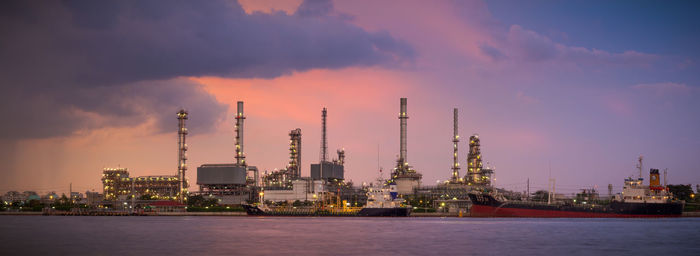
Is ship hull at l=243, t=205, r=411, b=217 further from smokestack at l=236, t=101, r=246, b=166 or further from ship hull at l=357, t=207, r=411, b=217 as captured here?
smokestack at l=236, t=101, r=246, b=166

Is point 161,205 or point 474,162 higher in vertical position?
point 474,162

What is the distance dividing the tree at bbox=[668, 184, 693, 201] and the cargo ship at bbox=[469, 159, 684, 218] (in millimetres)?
45459

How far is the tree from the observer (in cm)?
17525

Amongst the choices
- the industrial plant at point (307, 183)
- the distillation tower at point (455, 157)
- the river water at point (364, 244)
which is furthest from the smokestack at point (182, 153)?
Answer: the river water at point (364, 244)

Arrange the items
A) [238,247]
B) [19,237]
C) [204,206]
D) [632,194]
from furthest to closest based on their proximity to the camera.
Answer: [204,206], [632,194], [19,237], [238,247]

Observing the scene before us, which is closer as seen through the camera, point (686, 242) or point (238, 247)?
point (238, 247)

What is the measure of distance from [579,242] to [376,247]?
2280 cm

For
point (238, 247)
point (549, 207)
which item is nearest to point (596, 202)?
point (549, 207)

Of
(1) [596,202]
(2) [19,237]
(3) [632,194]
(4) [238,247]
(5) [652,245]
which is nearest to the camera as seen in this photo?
(4) [238,247]

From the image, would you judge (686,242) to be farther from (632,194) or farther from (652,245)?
(632,194)

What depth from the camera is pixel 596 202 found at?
16638 centimetres

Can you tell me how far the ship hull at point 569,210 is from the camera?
427ft

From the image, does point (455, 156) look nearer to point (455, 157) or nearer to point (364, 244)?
point (455, 157)

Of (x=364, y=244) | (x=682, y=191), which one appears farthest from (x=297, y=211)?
(x=682, y=191)
